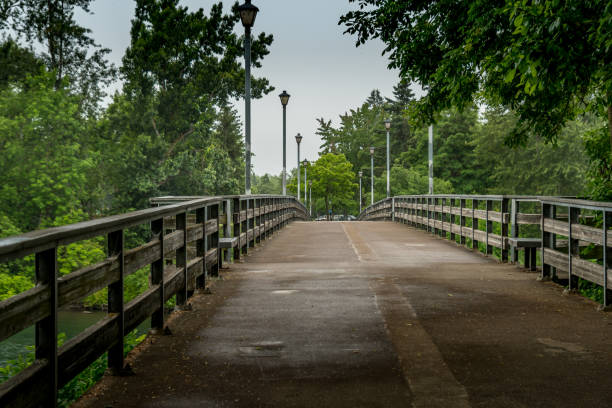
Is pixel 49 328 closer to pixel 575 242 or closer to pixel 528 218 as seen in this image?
pixel 575 242

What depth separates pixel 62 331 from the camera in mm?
30234

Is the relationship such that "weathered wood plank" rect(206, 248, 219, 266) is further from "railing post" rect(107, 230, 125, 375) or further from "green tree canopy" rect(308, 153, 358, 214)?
"green tree canopy" rect(308, 153, 358, 214)

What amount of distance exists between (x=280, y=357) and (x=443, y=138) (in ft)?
240

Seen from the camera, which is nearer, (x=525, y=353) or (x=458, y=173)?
(x=525, y=353)

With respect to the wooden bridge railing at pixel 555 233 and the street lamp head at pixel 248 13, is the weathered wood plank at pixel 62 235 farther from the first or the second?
the street lamp head at pixel 248 13

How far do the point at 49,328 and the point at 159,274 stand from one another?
2237 mm

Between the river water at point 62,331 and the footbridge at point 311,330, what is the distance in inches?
674

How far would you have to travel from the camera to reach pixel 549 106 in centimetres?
1302

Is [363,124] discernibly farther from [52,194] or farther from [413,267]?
[413,267]

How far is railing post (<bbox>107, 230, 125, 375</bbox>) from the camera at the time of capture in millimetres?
4395

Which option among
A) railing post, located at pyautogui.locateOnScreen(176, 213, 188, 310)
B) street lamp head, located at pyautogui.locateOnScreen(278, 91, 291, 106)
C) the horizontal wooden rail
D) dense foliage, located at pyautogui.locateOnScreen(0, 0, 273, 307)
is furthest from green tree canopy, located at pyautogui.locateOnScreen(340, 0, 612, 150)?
dense foliage, located at pyautogui.locateOnScreen(0, 0, 273, 307)

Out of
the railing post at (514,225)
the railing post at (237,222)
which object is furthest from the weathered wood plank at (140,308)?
the railing post at (514,225)

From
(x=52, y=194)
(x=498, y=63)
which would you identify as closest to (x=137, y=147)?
(x=52, y=194)

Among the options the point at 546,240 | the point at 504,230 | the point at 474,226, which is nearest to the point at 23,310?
the point at 546,240
